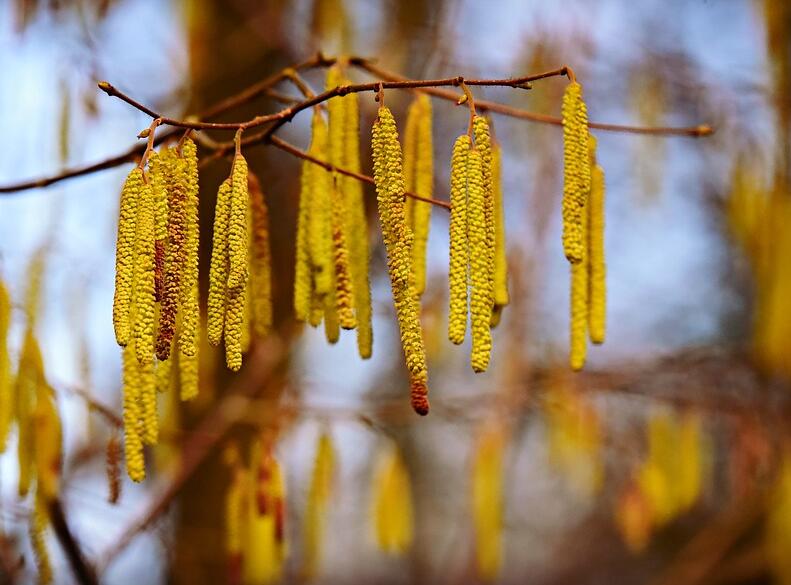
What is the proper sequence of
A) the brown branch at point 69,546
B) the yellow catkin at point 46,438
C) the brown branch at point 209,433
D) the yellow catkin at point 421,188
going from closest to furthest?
the yellow catkin at point 421,188 < the yellow catkin at point 46,438 < the brown branch at point 69,546 < the brown branch at point 209,433

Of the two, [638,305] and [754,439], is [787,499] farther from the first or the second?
[638,305]

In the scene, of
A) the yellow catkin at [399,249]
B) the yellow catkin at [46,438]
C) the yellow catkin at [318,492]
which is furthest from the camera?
the yellow catkin at [318,492]

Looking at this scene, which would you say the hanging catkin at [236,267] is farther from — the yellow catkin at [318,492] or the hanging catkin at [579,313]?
the yellow catkin at [318,492]

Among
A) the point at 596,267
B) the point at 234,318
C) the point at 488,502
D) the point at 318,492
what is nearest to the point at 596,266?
the point at 596,267

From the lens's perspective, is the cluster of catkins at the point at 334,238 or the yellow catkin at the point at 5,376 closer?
the cluster of catkins at the point at 334,238

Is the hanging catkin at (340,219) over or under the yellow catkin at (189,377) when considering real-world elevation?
over

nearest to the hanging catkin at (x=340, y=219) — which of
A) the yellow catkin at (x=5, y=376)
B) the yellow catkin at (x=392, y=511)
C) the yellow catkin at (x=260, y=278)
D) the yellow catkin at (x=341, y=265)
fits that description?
the yellow catkin at (x=341, y=265)
